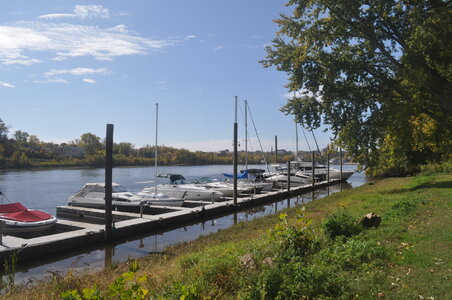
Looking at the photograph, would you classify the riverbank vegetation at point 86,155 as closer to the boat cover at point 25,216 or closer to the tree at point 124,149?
the tree at point 124,149

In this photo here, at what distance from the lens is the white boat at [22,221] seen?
17156 millimetres

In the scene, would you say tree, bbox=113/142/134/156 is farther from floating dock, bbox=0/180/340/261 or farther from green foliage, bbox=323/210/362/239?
green foliage, bbox=323/210/362/239

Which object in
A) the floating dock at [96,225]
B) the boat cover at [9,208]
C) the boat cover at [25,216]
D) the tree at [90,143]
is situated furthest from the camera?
the tree at [90,143]

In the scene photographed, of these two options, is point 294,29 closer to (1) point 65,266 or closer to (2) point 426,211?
(2) point 426,211

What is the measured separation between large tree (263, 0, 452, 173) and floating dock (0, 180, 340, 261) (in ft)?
34.9

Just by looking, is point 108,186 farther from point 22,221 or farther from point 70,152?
point 70,152

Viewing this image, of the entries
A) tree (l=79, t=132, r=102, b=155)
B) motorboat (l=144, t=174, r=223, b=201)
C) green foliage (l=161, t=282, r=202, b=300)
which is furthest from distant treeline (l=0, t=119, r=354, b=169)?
green foliage (l=161, t=282, r=202, b=300)

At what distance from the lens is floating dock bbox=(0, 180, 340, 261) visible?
563 inches

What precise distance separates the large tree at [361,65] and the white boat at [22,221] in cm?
1316

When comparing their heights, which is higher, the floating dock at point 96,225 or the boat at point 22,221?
the boat at point 22,221

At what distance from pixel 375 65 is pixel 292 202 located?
24.5m

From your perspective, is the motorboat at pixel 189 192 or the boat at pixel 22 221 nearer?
the boat at pixel 22 221

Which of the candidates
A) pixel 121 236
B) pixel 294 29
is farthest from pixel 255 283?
Answer: pixel 121 236

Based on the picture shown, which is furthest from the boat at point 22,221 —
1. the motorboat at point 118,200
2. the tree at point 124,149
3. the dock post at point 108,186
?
the tree at point 124,149
